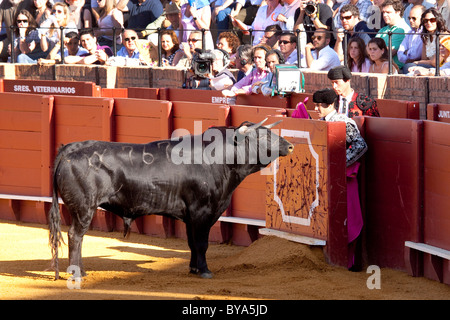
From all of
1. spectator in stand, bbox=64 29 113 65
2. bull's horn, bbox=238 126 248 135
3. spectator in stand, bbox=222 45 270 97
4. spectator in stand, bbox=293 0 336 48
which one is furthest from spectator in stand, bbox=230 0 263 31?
bull's horn, bbox=238 126 248 135

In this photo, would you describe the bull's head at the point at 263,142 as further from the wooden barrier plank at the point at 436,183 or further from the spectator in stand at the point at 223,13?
the spectator in stand at the point at 223,13

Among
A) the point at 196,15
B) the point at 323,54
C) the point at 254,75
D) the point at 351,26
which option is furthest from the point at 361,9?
the point at 196,15

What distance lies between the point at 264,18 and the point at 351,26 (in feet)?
6.60

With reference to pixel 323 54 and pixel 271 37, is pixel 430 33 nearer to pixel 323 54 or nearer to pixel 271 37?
pixel 323 54

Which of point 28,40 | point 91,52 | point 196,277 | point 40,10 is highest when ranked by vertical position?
point 40,10

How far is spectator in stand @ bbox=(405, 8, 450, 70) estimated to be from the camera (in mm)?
10984

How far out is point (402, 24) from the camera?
38.9ft

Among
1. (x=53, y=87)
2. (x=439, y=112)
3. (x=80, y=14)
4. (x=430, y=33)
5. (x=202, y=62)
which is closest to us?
(x=439, y=112)

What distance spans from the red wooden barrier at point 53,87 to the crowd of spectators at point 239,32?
133cm

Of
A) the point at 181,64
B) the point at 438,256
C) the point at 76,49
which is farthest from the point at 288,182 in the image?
the point at 76,49

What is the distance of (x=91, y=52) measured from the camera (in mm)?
15555

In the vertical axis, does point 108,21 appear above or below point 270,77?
above

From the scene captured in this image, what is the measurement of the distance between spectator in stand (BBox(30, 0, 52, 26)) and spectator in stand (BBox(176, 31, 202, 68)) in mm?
3770

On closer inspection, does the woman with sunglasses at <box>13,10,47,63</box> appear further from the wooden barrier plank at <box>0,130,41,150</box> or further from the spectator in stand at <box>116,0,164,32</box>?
the wooden barrier plank at <box>0,130,41,150</box>
